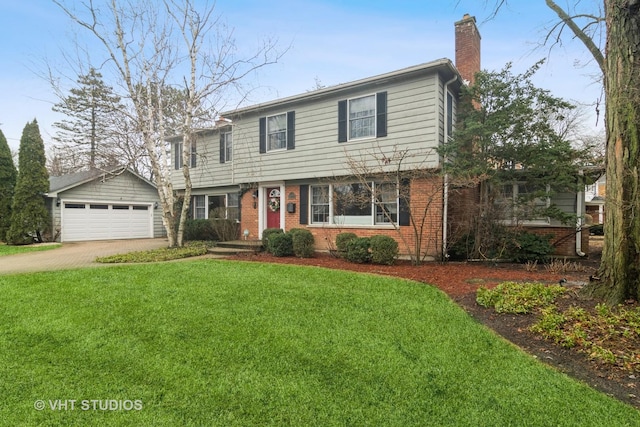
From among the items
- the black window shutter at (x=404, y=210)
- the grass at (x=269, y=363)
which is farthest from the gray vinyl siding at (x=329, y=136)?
the grass at (x=269, y=363)

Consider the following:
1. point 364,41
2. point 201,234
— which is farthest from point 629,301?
point 201,234

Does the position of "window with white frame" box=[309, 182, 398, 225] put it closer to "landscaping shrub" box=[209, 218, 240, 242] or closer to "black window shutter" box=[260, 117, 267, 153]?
"black window shutter" box=[260, 117, 267, 153]

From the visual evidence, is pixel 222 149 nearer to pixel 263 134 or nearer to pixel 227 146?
pixel 227 146

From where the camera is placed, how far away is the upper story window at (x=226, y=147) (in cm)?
1375

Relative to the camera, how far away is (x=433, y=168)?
918 cm

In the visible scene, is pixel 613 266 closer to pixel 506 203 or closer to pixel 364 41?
pixel 506 203

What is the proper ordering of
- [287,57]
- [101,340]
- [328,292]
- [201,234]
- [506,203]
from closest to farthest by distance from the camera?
[101,340] < [328,292] < [506,203] < [287,57] < [201,234]

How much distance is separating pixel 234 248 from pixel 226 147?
447cm

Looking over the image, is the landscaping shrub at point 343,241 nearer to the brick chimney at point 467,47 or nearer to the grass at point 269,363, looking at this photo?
the grass at point 269,363

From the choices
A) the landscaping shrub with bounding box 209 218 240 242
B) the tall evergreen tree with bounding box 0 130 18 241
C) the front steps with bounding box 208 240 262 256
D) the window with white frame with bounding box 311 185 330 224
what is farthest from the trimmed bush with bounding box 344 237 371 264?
the tall evergreen tree with bounding box 0 130 18 241

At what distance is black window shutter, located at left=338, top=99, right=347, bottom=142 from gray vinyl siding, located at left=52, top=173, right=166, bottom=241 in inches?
427

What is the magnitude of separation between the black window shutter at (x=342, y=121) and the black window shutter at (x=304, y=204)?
2.18 metres

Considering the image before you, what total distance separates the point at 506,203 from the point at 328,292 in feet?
20.0

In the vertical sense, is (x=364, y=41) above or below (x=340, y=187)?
above
